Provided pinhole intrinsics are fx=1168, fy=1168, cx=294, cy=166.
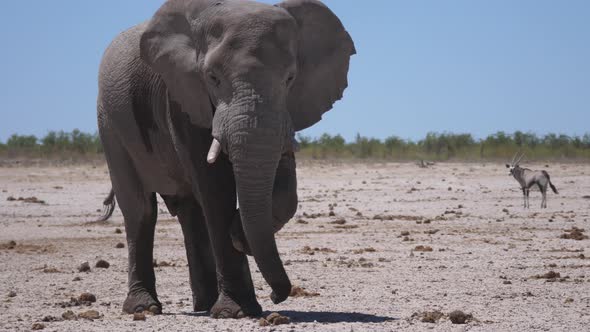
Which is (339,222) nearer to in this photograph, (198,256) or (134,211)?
(134,211)

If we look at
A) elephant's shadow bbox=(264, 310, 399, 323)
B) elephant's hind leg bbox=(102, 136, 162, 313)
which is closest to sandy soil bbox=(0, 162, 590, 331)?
elephant's shadow bbox=(264, 310, 399, 323)

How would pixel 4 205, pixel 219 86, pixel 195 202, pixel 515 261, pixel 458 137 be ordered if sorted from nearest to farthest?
pixel 219 86 → pixel 195 202 → pixel 515 261 → pixel 4 205 → pixel 458 137

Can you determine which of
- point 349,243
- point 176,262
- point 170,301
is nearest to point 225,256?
point 170,301

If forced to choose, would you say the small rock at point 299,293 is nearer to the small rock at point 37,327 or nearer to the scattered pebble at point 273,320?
the scattered pebble at point 273,320

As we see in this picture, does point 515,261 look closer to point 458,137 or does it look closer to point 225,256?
point 225,256

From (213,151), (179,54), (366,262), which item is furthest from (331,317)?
(366,262)

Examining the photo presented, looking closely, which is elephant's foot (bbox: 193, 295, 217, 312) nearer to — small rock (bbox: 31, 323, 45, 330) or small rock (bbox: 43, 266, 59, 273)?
small rock (bbox: 31, 323, 45, 330)

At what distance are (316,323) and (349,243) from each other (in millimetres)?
7955

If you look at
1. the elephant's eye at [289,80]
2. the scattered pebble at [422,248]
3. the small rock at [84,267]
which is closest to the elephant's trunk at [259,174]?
the elephant's eye at [289,80]

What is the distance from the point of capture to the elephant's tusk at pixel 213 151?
852 cm

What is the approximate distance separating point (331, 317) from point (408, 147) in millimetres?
41716

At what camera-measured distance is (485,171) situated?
36.6 m

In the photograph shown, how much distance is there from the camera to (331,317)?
9469 millimetres

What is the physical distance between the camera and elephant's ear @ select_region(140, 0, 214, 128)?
30.0 ft
